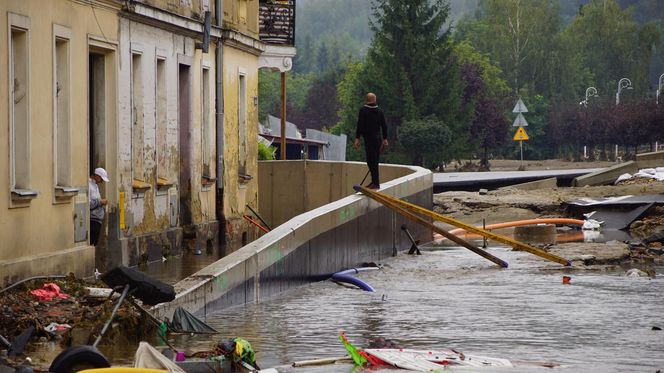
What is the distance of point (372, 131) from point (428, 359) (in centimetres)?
1353

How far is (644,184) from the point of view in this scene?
4550 cm

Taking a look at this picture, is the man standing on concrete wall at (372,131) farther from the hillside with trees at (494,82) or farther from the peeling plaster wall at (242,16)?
the hillside with trees at (494,82)

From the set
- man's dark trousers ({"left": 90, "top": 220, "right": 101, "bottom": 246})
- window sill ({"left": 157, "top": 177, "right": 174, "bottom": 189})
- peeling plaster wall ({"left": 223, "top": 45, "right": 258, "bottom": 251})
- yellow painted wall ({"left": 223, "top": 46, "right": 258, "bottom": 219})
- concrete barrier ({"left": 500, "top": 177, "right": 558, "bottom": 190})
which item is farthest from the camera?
concrete barrier ({"left": 500, "top": 177, "right": 558, "bottom": 190})

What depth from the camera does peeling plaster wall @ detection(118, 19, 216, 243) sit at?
76.9 ft

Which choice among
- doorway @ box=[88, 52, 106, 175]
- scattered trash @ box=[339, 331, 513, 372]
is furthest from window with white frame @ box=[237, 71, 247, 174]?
scattered trash @ box=[339, 331, 513, 372]

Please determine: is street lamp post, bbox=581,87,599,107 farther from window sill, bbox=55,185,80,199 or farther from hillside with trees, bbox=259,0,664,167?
window sill, bbox=55,185,80,199

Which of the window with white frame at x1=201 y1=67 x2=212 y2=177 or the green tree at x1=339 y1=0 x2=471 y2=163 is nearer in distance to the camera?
the window with white frame at x1=201 y1=67 x2=212 y2=177

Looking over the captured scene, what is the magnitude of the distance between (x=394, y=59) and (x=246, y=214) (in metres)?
57.6

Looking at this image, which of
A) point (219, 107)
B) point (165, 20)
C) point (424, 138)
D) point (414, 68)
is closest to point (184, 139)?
point (219, 107)

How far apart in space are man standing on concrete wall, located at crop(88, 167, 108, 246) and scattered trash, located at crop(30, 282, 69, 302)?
5335mm

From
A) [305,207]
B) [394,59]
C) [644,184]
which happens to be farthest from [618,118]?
[305,207]

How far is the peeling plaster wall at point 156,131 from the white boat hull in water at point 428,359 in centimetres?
1033

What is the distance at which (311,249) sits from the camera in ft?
69.1

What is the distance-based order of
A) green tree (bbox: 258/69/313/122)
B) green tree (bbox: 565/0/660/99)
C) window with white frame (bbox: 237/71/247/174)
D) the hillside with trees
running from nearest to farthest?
window with white frame (bbox: 237/71/247/174)
the hillside with trees
green tree (bbox: 565/0/660/99)
green tree (bbox: 258/69/313/122)
